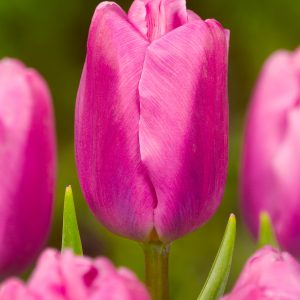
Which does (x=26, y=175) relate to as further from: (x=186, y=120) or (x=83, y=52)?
(x=83, y=52)

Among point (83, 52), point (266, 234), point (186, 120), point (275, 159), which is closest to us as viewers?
point (186, 120)

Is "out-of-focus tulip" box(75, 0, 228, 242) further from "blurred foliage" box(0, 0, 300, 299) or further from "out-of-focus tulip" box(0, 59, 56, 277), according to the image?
"blurred foliage" box(0, 0, 300, 299)

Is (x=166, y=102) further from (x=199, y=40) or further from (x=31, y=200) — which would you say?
(x=31, y=200)

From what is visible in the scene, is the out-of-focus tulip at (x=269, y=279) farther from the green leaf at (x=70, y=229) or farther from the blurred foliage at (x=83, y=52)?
the blurred foliage at (x=83, y=52)

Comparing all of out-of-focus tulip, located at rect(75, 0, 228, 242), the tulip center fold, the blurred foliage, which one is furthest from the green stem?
→ the blurred foliage

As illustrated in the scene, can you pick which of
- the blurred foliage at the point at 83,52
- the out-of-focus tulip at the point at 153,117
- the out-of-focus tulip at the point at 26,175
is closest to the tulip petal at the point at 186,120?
the out-of-focus tulip at the point at 153,117

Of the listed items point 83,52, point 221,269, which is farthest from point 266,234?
point 83,52

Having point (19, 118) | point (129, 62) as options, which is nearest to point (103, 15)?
point (129, 62)

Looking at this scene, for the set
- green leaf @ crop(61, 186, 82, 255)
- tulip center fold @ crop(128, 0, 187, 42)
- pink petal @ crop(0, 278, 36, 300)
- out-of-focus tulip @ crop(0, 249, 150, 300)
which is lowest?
green leaf @ crop(61, 186, 82, 255)
